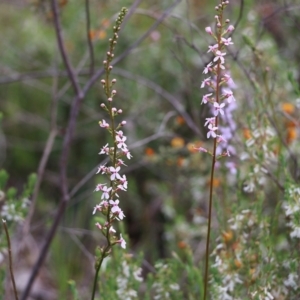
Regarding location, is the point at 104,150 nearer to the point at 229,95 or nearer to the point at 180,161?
the point at 229,95

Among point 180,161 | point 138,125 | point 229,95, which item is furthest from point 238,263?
point 138,125

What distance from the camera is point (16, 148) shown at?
5289mm

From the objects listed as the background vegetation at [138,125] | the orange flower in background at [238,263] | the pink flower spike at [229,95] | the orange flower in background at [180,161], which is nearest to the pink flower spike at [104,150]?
the pink flower spike at [229,95]

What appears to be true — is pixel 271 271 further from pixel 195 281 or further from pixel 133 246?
pixel 133 246

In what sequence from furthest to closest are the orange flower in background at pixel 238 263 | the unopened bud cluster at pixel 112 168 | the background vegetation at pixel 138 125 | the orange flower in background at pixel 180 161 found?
1. the orange flower in background at pixel 180 161
2. the background vegetation at pixel 138 125
3. the orange flower in background at pixel 238 263
4. the unopened bud cluster at pixel 112 168

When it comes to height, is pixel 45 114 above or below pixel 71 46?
below

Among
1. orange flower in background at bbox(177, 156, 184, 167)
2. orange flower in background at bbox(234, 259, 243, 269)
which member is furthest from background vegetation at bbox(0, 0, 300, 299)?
orange flower in background at bbox(234, 259, 243, 269)

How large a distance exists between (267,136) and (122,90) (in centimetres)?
248

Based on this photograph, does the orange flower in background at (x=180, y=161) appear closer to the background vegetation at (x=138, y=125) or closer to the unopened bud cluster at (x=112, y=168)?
the background vegetation at (x=138, y=125)

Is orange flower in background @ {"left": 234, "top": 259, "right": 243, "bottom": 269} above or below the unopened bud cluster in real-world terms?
below

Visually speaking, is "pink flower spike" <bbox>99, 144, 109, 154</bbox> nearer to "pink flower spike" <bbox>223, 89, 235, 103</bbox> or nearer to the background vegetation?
"pink flower spike" <bbox>223, 89, 235, 103</bbox>

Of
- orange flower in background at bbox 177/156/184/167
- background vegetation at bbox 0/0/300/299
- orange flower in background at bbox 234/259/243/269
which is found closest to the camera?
orange flower in background at bbox 234/259/243/269

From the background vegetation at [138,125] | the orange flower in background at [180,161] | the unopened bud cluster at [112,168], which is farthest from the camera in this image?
the orange flower in background at [180,161]

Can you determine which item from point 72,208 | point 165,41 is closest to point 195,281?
point 72,208
